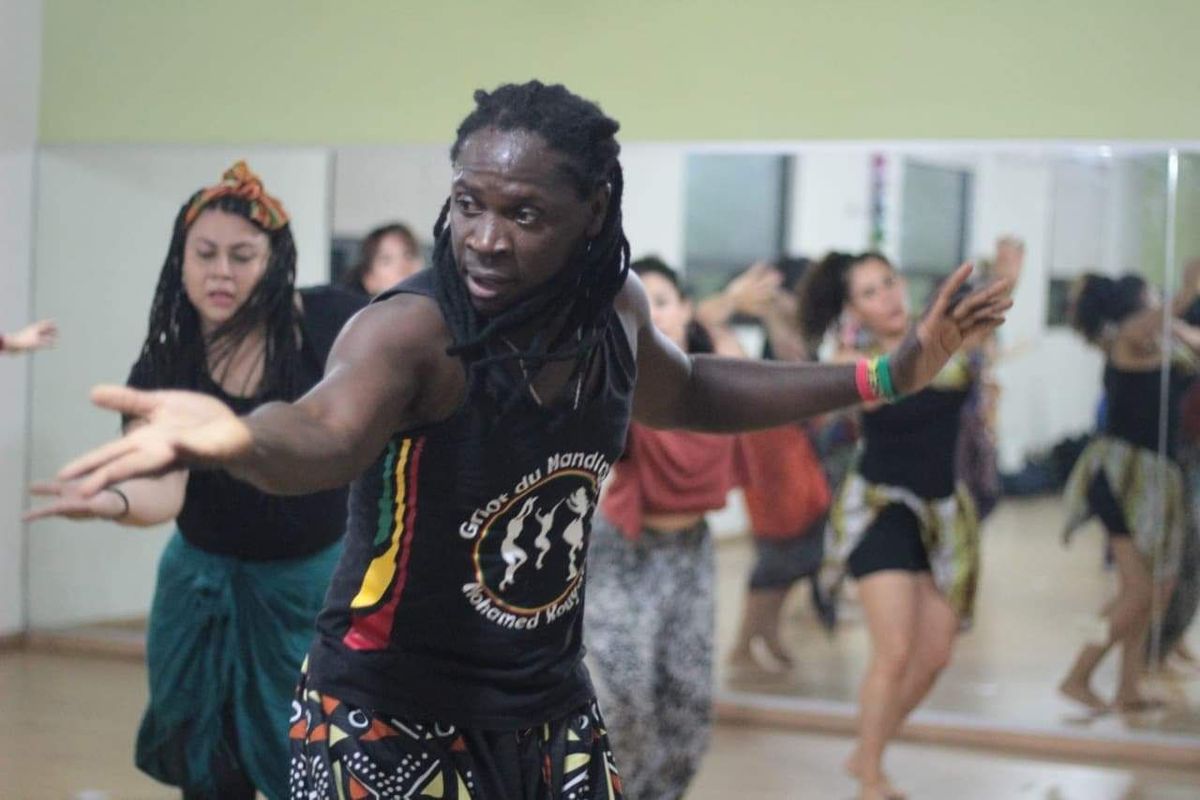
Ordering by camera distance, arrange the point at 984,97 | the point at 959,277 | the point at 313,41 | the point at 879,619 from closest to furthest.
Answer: the point at 959,277 < the point at 879,619 < the point at 984,97 < the point at 313,41

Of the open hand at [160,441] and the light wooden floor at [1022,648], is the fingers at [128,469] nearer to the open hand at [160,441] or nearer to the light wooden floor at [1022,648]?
the open hand at [160,441]

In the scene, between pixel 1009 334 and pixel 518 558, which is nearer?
pixel 518 558

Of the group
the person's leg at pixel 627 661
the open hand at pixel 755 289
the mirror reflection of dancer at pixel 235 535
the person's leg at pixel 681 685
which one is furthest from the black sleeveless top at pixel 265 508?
the open hand at pixel 755 289

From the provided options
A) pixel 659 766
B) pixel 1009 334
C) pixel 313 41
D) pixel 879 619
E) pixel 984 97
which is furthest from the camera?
pixel 313 41

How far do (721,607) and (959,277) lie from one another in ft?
14.1

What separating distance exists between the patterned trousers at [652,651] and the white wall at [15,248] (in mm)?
3358

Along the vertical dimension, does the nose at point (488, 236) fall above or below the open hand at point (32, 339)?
above

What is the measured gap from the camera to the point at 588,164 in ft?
7.60

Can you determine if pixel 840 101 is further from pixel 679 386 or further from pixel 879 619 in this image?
pixel 679 386

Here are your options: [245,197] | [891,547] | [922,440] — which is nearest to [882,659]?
[891,547]

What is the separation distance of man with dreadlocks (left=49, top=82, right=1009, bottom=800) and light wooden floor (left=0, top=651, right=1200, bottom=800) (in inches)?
113

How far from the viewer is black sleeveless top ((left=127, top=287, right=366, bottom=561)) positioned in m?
3.75

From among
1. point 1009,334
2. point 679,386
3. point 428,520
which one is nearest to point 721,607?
point 1009,334

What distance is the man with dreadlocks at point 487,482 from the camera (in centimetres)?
222
